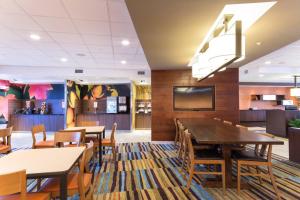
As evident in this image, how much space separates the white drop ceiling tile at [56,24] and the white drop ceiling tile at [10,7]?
0.26 metres

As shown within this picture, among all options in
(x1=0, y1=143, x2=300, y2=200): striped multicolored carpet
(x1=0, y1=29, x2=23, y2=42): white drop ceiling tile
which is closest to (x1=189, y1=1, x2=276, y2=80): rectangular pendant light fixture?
(x1=0, y1=143, x2=300, y2=200): striped multicolored carpet

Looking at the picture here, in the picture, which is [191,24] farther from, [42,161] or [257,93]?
[257,93]

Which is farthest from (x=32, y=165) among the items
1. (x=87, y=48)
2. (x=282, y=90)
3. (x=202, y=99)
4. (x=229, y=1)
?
(x=282, y=90)

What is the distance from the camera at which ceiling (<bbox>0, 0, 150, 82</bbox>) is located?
8.82ft

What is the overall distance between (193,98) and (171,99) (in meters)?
0.76

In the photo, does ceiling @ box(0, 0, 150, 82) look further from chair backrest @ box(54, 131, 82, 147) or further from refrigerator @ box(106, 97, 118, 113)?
refrigerator @ box(106, 97, 118, 113)

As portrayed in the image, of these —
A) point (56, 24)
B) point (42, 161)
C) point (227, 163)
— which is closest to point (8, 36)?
point (56, 24)

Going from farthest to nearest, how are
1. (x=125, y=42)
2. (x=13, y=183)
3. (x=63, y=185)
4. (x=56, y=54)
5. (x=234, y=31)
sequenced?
(x=56, y=54) → (x=125, y=42) → (x=234, y=31) → (x=63, y=185) → (x=13, y=183)

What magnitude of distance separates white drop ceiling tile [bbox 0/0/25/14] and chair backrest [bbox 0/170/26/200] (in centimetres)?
239

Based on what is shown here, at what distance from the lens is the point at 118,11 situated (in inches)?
110

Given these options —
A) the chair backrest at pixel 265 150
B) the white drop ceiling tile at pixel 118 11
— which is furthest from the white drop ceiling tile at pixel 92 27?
the chair backrest at pixel 265 150

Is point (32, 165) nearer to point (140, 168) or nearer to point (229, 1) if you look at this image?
point (140, 168)

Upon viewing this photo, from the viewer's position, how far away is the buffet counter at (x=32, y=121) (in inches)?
351

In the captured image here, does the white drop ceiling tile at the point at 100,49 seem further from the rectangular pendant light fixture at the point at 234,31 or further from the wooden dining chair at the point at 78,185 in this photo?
the wooden dining chair at the point at 78,185
